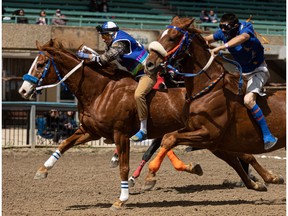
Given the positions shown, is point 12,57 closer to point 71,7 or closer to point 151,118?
point 71,7

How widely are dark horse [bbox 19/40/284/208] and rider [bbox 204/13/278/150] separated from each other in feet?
4.43

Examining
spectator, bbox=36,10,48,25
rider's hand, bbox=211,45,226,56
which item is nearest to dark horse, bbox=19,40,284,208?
rider's hand, bbox=211,45,226,56

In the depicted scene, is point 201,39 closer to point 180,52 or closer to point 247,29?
point 180,52

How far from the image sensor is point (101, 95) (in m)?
9.86

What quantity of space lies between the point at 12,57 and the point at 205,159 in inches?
471

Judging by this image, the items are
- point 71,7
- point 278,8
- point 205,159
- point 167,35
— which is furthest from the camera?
point 278,8

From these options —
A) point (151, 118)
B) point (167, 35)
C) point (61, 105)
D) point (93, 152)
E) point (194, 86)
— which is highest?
point (167, 35)

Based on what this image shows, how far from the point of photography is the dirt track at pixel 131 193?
8.98 meters

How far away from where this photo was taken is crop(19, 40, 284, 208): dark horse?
974 cm

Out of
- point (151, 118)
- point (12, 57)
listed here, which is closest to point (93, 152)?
point (151, 118)

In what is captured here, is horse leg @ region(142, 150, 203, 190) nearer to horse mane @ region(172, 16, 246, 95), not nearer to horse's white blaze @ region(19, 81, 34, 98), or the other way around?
horse mane @ region(172, 16, 246, 95)

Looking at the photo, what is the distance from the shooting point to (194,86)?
28.8ft

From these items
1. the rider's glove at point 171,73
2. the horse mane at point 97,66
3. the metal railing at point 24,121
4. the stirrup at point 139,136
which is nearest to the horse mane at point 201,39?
the rider's glove at point 171,73

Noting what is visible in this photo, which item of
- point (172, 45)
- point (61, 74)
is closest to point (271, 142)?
point (172, 45)
